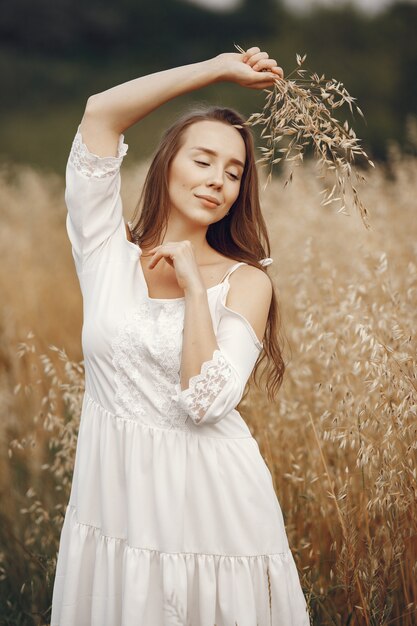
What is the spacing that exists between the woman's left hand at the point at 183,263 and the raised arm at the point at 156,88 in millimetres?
293

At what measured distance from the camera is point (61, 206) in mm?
6105

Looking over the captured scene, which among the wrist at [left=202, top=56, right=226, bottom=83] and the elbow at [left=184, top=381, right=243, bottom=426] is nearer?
the elbow at [left=184, top=381, right=243, bottom=426]

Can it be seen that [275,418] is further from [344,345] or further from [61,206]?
[61,206]

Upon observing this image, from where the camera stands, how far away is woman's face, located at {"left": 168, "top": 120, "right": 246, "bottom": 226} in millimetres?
1938

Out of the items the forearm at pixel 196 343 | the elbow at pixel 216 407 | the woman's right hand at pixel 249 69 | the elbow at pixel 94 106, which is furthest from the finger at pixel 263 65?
the elbow at pixel 216 407

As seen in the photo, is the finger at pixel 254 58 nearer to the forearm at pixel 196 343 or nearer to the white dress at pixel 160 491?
the white dress at pixel 160 491

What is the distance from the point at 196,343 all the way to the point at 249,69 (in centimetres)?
66

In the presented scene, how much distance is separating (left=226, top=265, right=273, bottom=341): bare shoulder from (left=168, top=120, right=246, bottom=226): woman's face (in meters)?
Answer: 0.17

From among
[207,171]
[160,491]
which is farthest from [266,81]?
[160,491]

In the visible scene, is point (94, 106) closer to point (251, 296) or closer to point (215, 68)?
point (215, 68)

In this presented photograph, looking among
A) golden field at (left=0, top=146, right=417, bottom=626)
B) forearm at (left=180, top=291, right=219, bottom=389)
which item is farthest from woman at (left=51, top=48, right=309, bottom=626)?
golden field at (left=0, top=146, right=417, bottom=626)

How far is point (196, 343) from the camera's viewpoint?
1706 mm

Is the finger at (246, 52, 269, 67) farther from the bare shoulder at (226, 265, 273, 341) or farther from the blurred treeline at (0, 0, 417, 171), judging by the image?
the blurred treeline at (0, 0, 417, 171)

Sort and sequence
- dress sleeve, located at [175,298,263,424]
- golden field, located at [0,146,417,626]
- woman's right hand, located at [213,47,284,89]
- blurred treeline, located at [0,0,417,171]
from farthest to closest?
blurred treeline, located at [0,0,417,171]
golden field, located at [0,146,417,626]
woman's right hand, located at [213,47,284,89]
dress sleeve, located at [175,298,263,424]
